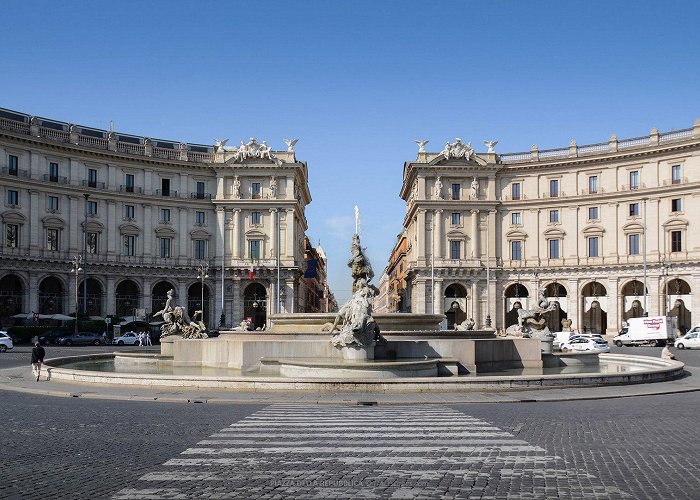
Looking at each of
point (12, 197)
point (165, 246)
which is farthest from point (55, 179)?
point (165, 246)

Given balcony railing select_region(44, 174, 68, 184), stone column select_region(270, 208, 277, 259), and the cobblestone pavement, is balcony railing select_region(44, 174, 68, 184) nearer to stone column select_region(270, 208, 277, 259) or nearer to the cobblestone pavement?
stone column select_region(270, 208, 277, 259)

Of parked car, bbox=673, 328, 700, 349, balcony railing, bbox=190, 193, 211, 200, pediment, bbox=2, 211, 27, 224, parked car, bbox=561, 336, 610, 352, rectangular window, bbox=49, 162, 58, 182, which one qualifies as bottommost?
parked car, bbox=673, 328, 700, 349

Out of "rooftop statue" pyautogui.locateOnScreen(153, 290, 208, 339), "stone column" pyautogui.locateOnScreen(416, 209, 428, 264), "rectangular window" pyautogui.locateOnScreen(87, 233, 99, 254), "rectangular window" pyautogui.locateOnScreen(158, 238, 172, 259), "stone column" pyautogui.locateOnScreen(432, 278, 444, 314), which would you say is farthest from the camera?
"stone column" pyautogui.locateOnScreen(416, 209, 428, 264)

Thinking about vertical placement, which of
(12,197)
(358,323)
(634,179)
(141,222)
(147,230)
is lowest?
(358,323)

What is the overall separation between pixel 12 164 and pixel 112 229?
1324 centimetres

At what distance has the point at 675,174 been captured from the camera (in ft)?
251

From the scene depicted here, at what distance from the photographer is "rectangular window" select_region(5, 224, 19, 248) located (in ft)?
229

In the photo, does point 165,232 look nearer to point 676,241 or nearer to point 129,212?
point 129,212

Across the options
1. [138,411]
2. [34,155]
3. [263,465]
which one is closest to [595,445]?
[263,465]

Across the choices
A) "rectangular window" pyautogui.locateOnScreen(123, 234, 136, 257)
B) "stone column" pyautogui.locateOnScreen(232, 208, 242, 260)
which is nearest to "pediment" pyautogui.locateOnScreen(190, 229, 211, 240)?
"stone column" pyautogui.locateOnScreen(232, 208, 242, 260)

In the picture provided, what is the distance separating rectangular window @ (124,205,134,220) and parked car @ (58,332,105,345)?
87.8 feet

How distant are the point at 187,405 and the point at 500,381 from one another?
8.77 m

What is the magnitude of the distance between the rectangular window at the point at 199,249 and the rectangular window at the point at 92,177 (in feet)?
45.8

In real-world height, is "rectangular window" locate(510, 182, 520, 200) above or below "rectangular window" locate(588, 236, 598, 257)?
above
